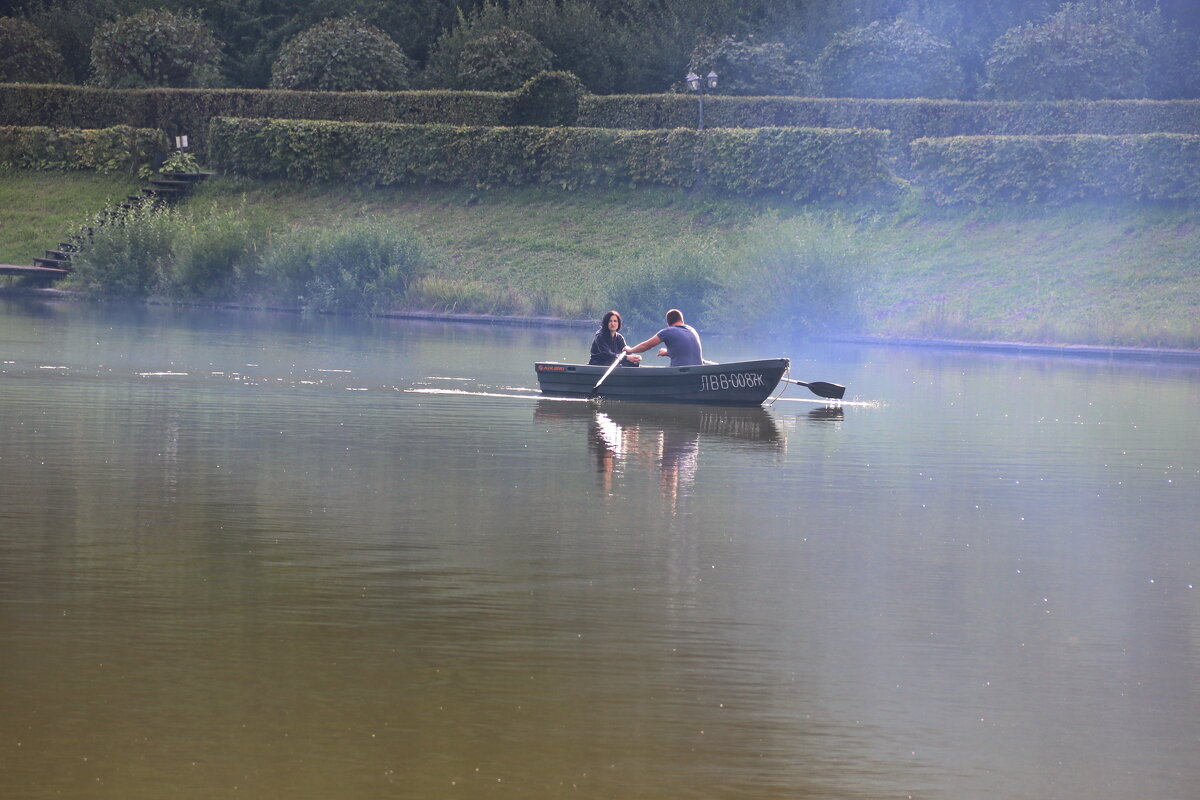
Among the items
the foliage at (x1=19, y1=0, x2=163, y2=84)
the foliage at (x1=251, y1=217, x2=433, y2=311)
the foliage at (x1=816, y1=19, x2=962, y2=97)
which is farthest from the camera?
the foliage at (x1=19, y1=0, x2=163, y2=84)

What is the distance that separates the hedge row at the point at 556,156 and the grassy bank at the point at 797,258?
0.65 meters

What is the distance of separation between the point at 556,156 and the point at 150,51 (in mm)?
17230

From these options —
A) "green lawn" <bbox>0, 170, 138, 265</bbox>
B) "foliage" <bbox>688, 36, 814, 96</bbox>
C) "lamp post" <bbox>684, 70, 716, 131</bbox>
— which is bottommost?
"green lawn" <bbox>0, 170, 138, 265</bbox>

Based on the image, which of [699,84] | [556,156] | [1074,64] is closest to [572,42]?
[556,156]

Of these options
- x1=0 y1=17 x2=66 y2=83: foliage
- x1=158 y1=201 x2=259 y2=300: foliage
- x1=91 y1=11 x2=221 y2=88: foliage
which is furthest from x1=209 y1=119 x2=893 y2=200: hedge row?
x1=0 y1=17 x2=66 y2=83: foliage

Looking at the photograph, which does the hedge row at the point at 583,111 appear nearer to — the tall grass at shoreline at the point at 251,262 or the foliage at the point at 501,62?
the foliage at the point at 501,62

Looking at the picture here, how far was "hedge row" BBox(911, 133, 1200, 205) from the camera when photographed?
140 feet

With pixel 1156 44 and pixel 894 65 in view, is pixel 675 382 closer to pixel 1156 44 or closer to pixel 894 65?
pixel 894 65

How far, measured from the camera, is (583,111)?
5375 centimetres

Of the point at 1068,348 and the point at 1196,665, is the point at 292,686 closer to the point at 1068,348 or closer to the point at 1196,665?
the point at 1196,665

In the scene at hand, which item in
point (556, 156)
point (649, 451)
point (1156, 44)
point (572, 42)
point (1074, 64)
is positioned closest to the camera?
point (649, 451)

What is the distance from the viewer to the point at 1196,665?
950 cm

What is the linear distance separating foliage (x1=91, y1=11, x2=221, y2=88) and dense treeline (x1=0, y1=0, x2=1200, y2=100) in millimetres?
49

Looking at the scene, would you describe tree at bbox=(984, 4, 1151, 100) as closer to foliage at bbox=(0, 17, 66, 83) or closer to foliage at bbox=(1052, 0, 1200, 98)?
foliage at bbox=(1052, 0, 1200, 98)
